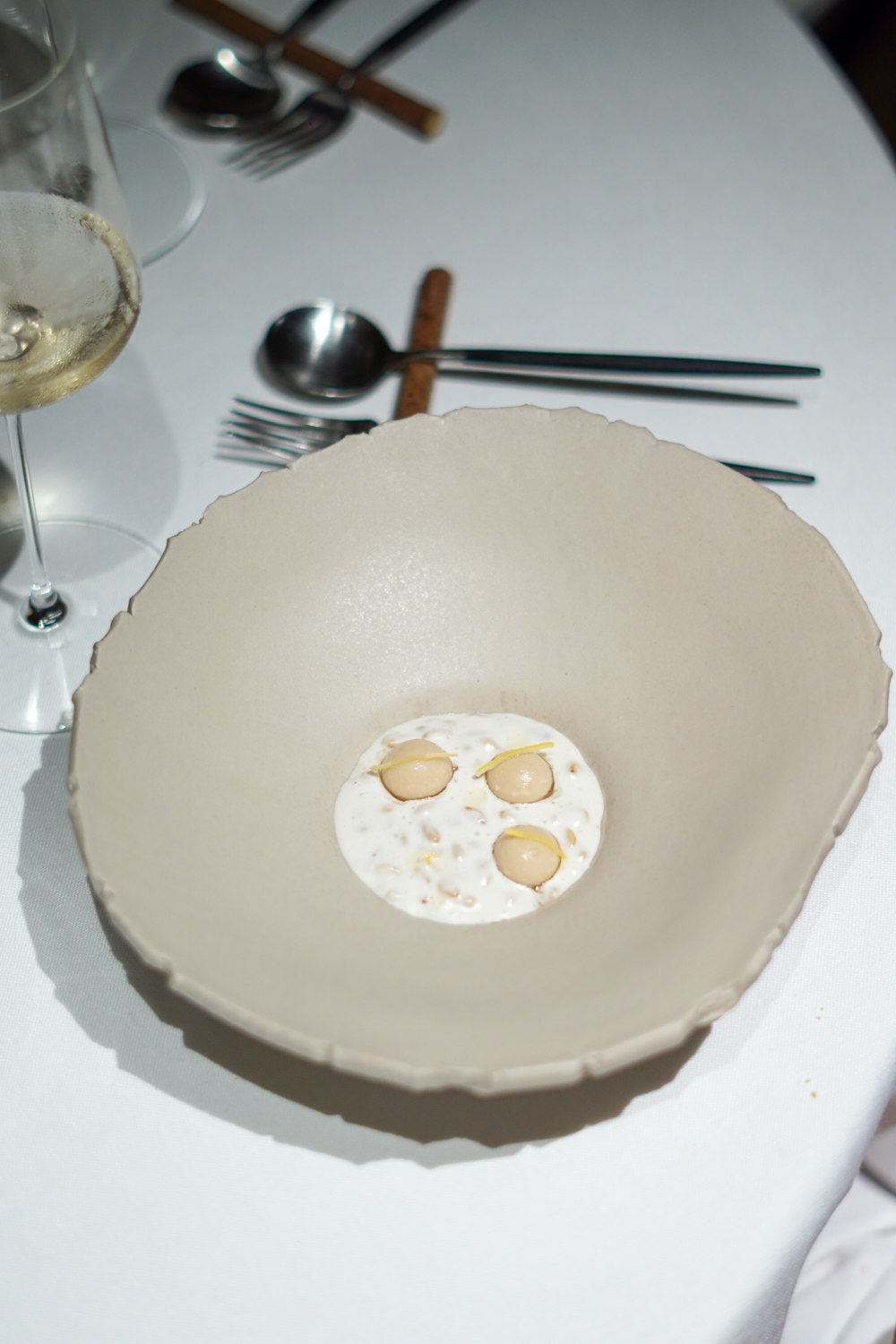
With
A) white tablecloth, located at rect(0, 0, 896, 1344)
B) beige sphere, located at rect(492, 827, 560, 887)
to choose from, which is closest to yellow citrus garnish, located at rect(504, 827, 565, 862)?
beige sphere, located at rect(492, 827, 560, 887)

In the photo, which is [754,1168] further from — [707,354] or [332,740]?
[707,354]

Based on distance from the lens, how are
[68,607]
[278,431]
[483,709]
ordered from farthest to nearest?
1. [278,431]
2. [68,607]
3. [483,709]

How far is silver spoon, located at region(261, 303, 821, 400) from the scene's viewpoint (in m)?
1.13

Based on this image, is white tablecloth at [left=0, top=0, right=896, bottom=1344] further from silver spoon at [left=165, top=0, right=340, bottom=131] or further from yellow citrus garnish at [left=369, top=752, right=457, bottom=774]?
yellow citrus garnish at [left=369, top=752, right=457, bottom=774]

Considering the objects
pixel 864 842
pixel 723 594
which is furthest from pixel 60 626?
pixel 864 842

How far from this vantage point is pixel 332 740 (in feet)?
2.85

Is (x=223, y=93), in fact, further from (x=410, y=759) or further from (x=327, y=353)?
(x=410, y=759)

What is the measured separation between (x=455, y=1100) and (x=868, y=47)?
6.89ft

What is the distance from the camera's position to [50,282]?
32.5 inches

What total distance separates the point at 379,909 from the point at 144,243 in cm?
78

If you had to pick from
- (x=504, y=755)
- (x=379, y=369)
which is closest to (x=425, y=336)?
(x=379, y=369)

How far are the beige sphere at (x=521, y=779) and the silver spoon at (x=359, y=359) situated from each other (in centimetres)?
44

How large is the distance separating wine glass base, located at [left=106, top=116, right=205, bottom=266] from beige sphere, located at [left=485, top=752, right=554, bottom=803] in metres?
0.68

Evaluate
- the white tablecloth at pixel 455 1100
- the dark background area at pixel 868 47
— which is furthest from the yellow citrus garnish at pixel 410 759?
the dark background area at pixel 868 47
